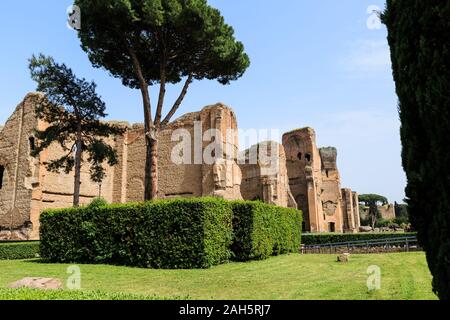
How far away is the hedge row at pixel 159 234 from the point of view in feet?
37.7

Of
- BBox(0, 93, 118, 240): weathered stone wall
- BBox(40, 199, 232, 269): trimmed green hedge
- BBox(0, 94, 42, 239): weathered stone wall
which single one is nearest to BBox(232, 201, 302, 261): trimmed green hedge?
BBox(40, 199, 232, 269): trimmed green hedge

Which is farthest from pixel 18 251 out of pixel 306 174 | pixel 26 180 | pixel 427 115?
pixel 306 174

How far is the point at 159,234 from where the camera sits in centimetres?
1173

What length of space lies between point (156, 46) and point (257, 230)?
30.8 ft

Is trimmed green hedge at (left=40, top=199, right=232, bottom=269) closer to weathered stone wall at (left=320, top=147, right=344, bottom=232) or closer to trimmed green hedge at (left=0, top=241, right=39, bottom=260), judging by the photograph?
trimmed green hedge at (left=0, top=241, right=39, bottom=260)

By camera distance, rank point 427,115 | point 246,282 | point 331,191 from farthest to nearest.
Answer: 1. point 331,191
2. point 246,282
3. point 427,115

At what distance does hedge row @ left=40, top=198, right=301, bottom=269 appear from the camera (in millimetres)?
11477

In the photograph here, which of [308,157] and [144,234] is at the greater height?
[308,157]

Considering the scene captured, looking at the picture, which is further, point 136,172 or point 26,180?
point 136,172

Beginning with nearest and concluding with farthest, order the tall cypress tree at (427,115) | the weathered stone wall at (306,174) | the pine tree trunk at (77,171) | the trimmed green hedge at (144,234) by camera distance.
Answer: the tall cypress tree at (427,115) → the trimmed green hedge at (144,234) → the pine tree trunk at (77,171) → the weathered stone wall at (306,174)

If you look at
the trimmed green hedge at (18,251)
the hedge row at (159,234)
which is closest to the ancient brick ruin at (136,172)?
the trimmed green hedge at (18,251)

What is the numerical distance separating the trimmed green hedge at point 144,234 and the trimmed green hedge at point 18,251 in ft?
15.4

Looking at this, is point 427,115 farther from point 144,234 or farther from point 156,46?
point 156,46

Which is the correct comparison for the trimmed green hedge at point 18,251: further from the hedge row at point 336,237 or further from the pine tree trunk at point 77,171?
the hedge row at point 336,237
